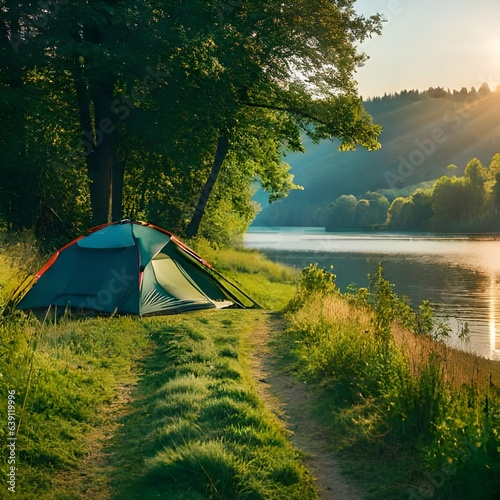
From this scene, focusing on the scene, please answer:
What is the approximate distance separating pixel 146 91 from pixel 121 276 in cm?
763

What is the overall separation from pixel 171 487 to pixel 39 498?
1112 millimetres

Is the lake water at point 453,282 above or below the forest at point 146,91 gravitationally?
below

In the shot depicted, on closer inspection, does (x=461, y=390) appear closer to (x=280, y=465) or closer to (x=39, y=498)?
(x=280, y=465)

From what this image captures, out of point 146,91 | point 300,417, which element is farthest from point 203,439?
point 146,91

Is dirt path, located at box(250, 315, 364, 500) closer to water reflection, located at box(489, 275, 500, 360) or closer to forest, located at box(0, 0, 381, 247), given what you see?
water reflection, located at box(489, 275, 500, 360)

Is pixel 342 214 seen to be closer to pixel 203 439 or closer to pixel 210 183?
pixel 210 183

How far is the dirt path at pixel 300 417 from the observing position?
204 inches

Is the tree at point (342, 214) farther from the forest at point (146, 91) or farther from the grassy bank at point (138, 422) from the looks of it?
the grassy bank at point (138, 422)

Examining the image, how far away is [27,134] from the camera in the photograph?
706 inches

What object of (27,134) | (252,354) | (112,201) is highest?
(27,134)

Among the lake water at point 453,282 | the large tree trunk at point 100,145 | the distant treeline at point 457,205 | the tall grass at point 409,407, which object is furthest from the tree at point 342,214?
the tall grass at point 409,407

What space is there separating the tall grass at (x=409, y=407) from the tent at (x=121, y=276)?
472cm

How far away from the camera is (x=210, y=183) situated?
24.6 m

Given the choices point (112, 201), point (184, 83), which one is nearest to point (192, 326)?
point (184, 83)
